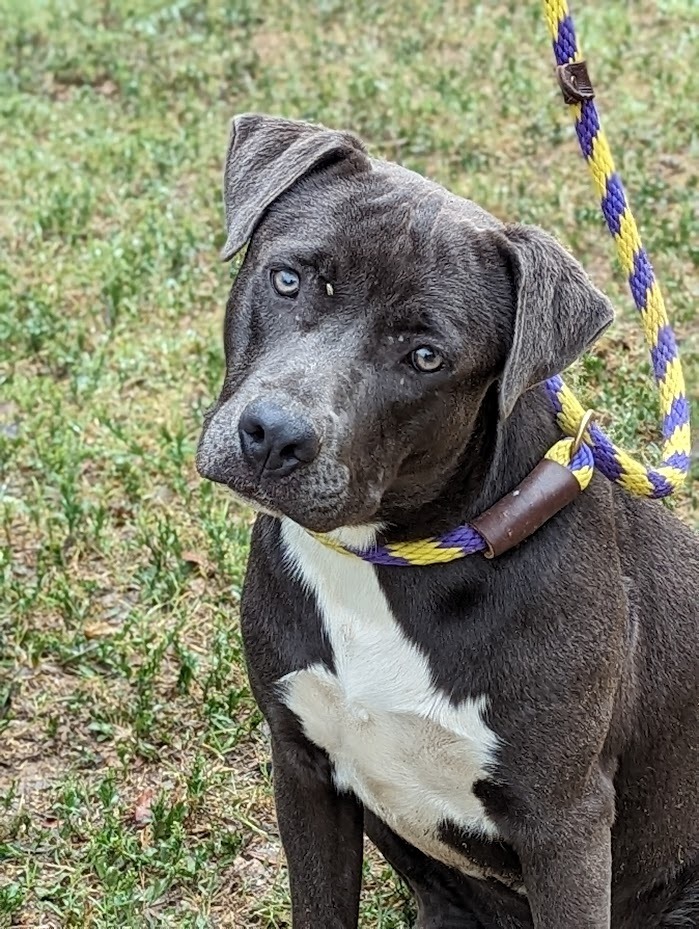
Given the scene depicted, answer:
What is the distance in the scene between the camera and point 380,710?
284cm

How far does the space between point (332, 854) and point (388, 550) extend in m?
0.77

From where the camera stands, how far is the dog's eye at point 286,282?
267 centimetres

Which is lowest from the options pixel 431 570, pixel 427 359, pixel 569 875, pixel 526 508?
pixel 569 875

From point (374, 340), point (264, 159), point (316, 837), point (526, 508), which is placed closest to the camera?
point (374, 340)

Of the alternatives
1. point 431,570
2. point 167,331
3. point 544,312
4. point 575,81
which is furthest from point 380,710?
point 167,331

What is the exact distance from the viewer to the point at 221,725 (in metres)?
4.20

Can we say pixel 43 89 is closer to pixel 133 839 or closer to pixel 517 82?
pixel 517 82

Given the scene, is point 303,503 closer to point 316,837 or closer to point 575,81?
point 316,837

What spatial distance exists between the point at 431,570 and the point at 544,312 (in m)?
0.57

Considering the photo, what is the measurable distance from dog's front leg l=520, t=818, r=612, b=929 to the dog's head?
2.36ft

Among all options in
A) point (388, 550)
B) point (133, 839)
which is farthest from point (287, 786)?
point (133, 839)

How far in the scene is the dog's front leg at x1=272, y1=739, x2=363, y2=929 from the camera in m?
3.07

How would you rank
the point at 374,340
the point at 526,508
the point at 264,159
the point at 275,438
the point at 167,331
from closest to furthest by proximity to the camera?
the point at 275,438 → the point at 374,340 → the point at 526,508 → the point at 264,159 → the point at 167,331

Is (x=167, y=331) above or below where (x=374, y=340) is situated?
below
